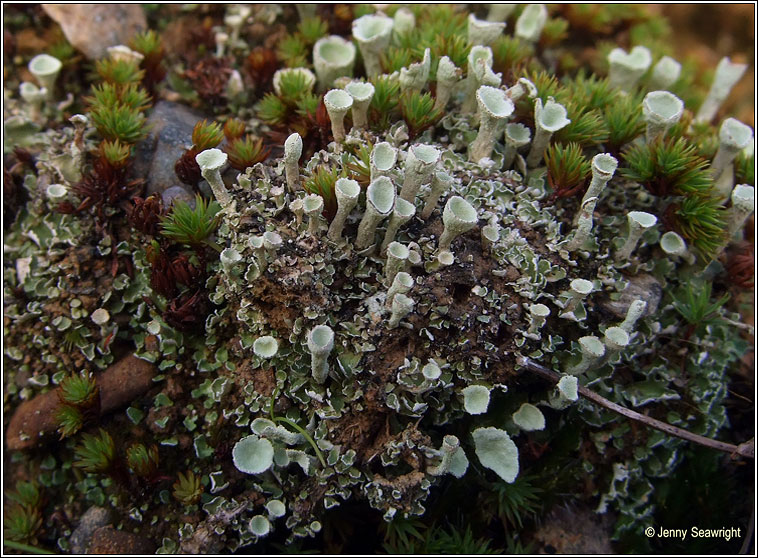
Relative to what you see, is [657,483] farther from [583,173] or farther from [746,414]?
[583,173]

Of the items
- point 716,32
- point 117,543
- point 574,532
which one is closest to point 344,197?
point 117,543

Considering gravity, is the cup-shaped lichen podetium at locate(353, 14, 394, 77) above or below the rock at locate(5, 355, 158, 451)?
above

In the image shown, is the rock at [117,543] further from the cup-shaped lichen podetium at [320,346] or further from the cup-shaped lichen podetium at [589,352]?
the cup-shaped lichen podetium at [589,352]

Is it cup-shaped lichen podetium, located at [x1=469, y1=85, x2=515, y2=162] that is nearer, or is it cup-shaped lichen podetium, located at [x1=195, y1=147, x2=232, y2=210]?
cup-shaped lichen podetium, located at [x1=195, y1=147, x2=232, y2=210]

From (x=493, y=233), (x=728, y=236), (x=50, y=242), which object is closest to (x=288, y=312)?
(x=493, y=233)

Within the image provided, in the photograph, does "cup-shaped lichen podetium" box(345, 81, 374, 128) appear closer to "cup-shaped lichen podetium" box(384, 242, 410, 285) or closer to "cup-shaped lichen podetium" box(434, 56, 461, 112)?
"cup-shaped lichen podetium" box(434, 56, 461, 112)

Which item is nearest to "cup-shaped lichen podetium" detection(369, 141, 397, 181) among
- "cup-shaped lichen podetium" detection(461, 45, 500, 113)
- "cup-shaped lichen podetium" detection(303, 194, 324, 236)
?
"cup-shaped lichen podetium" detection(303, 194, 324, 236)

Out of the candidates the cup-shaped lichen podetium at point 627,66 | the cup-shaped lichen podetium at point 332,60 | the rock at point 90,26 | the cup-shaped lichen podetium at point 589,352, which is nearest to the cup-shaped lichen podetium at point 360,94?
the cup-shaped lichen podetium at point 332,60
